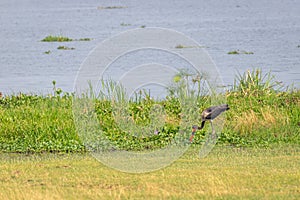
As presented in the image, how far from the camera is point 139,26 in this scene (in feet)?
147

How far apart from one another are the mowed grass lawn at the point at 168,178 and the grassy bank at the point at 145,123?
0.87m

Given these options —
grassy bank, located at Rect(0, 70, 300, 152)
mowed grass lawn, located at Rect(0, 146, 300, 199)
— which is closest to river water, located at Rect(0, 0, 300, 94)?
grassy bank, located at Rect(0, 70, 300, 152)

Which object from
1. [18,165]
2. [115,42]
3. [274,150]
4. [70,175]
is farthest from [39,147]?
[115,42]

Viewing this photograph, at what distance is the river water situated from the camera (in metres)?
26.8

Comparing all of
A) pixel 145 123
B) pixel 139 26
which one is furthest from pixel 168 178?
pixel 139 26

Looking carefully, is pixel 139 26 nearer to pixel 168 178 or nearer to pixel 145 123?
pixel 145 123

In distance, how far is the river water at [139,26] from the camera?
87.9ft

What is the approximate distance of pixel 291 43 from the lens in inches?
1394

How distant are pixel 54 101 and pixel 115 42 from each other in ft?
70.9

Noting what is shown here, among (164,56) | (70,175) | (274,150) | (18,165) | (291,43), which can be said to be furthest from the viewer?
(291,43)

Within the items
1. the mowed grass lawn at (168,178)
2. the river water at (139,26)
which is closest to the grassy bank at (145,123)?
the mowed grass lawn at (168,178)

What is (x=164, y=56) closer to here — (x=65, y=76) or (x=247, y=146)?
(x=65, y=76)

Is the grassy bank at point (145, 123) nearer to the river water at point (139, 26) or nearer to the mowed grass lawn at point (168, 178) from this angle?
the mowed grass lawn at point (168, 178)

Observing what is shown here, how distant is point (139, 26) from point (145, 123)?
1290 inches
